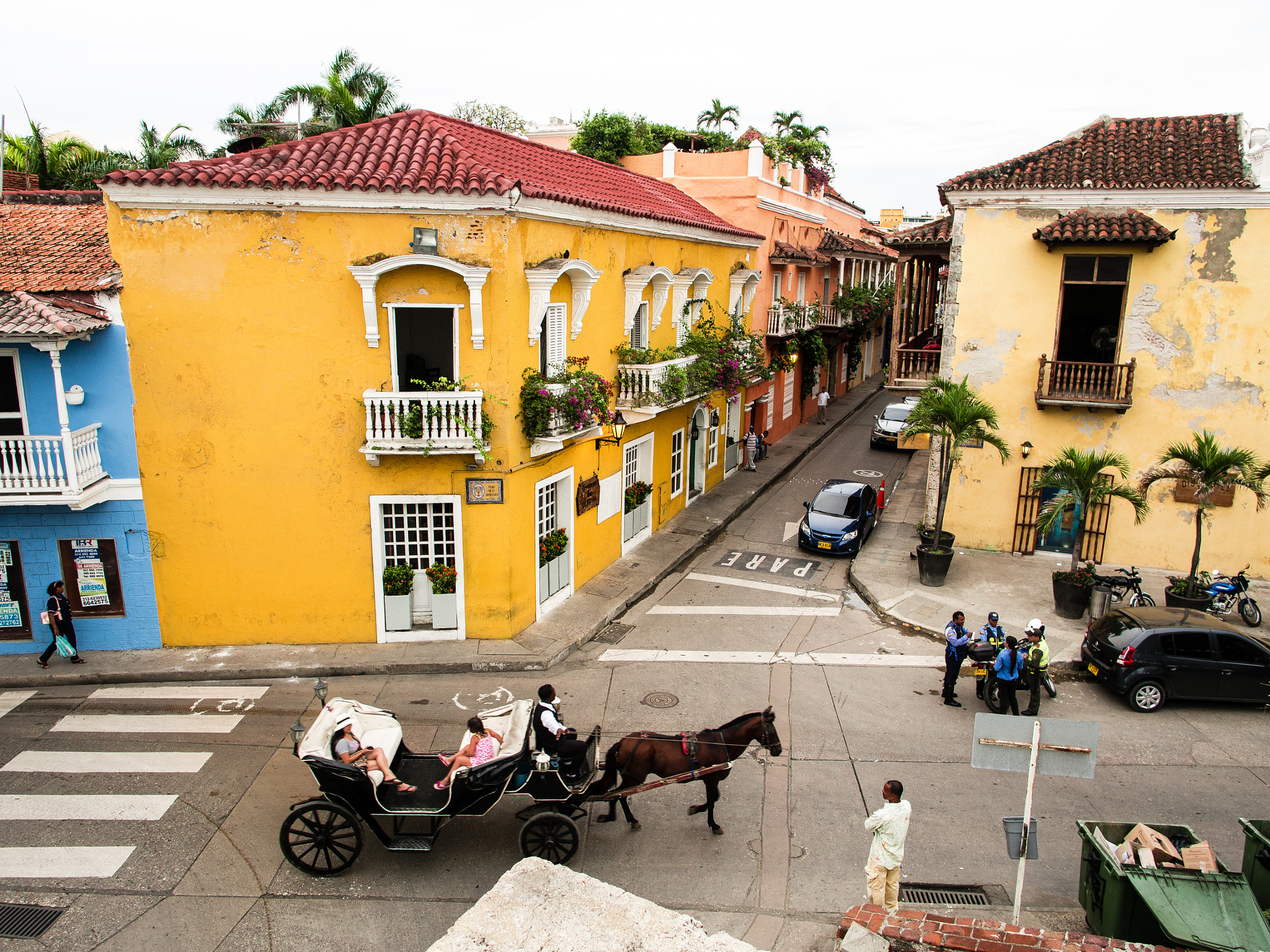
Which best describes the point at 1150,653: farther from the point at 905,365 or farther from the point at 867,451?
the point at 867,451

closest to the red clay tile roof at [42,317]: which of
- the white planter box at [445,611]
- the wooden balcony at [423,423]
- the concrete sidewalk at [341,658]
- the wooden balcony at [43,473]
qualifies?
the wooden balcony at [43,473]

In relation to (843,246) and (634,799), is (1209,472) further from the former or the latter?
(843,246)

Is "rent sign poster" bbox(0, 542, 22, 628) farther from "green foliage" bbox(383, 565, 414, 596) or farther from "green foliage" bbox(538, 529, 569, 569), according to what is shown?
"green foliage" bbox(538, 529, 569, 569)

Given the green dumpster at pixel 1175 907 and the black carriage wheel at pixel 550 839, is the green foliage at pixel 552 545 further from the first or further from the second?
the green dumpster at pixel 1175 907

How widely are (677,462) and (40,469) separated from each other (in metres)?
13.8

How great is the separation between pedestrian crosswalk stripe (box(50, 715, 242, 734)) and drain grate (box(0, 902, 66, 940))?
3.24m

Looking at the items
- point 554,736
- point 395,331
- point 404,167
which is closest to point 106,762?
point 554,736

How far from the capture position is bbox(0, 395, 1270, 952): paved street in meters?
8.21

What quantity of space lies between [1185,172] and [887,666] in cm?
1160

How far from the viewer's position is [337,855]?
28.2 feet

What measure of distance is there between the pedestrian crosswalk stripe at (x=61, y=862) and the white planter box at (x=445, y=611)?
5.67 m

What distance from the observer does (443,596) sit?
45.6 ft

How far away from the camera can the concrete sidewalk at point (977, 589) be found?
15.2m

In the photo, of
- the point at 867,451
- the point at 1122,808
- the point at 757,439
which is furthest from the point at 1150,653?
the point at 867,451
